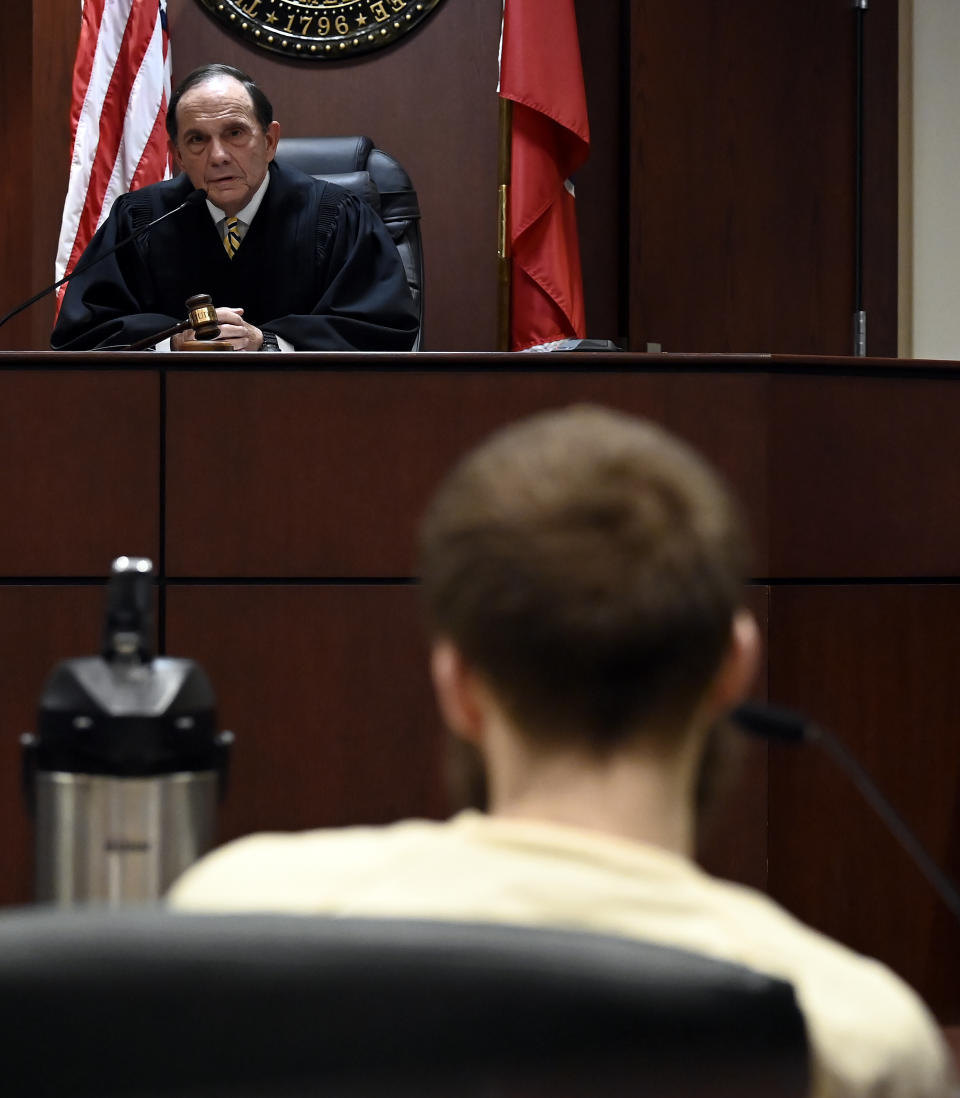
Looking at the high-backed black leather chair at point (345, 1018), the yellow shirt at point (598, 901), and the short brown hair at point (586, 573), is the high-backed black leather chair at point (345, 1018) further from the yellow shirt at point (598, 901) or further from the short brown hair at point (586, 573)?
the short brown hair at point (586, 573)

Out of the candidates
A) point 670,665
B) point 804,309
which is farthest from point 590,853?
point 804,309

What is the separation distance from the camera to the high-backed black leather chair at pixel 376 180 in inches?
157

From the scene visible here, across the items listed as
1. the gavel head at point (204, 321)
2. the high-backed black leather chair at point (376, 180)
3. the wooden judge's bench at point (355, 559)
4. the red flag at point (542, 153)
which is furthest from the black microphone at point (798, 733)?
the red flag at point (542, 153)

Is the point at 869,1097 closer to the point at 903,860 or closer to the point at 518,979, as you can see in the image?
the point at 518,979

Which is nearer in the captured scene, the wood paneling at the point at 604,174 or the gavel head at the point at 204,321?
the gavel head at the point at 204,321

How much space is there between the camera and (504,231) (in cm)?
475

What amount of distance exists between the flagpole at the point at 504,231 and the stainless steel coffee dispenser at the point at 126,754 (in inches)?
Result: 153

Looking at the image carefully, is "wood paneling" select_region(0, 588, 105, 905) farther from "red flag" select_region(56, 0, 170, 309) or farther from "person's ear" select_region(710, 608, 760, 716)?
"red flag" select_region(56, 0, 170, 309)

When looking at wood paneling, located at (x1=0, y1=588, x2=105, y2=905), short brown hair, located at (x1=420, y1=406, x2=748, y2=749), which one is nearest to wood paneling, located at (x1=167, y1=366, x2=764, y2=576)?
wood paneling, located at (x1=0, y1=588, x2=105, y2=905)

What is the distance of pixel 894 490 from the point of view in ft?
9.09

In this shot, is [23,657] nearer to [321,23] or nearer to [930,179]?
[321,23]

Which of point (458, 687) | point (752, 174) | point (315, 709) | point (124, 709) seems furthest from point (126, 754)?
point (752, 174)

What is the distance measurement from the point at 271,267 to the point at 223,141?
0.31m

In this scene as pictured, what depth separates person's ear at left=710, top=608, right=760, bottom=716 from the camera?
2.36 feet
